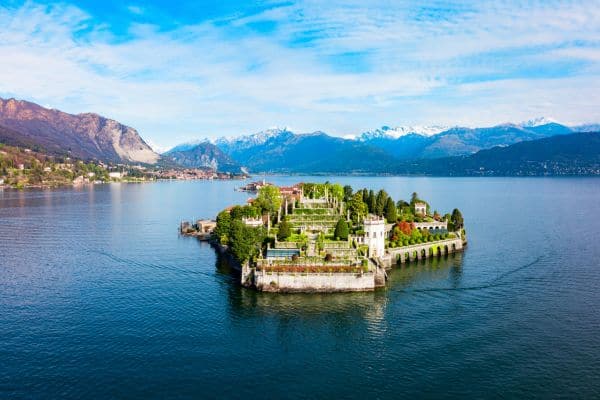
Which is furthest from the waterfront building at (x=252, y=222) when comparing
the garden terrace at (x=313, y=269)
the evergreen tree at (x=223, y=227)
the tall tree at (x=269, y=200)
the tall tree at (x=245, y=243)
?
the garden terrace at (x=313, y=269)

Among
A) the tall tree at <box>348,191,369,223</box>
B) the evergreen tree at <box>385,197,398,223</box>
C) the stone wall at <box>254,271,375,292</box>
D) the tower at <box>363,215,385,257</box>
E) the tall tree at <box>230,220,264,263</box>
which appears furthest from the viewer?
the evergreen tree at <box>385,197,398,223</box>

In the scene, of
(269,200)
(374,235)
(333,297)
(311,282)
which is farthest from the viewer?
(269,200)

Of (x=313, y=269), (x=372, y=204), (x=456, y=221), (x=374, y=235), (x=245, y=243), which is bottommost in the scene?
(x=313, y=269)

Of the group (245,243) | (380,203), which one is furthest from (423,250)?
(245,243)

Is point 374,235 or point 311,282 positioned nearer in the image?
point 311,282

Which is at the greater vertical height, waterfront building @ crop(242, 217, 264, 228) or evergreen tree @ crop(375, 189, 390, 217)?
evergreen tree @ crop(375, 189, 390, 217)

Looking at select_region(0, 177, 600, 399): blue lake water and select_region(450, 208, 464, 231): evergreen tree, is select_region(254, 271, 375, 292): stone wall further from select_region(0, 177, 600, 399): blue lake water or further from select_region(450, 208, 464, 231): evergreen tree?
select_region(450, 208, 464, 231): evergreen tree

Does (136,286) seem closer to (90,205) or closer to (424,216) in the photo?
(424,216)

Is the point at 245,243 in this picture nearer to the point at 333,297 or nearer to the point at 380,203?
the point at 333,297

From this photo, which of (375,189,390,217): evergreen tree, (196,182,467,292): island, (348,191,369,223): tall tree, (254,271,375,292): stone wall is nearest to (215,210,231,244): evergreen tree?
(196,182,467,292): island

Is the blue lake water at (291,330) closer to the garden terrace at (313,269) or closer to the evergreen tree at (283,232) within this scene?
the garden terrace at (313,269)
